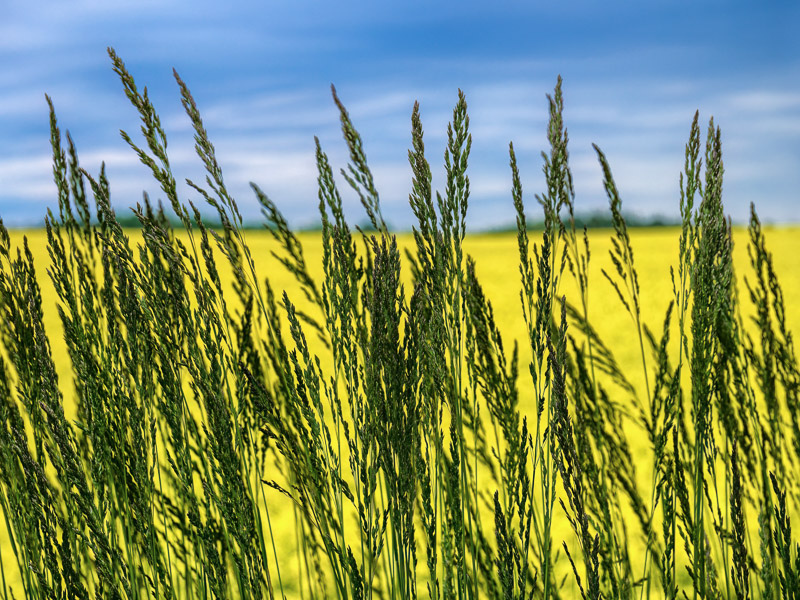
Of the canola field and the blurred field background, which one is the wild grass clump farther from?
the canola field

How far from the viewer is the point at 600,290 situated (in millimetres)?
4625

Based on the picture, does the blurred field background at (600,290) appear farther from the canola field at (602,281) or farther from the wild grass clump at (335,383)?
the wild grass clump at (335,383)


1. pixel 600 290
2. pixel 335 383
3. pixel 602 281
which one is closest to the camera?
pixel 335 383

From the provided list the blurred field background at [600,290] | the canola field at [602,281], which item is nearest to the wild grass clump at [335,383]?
the blurred field background at [600,290]

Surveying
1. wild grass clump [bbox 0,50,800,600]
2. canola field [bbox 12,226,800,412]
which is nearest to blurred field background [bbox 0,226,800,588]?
canola field [bbox 12,226,800,412]

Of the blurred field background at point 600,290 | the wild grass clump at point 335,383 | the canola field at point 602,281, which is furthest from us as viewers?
the canola field at point 602,281

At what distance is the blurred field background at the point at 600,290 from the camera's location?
409 centimetres

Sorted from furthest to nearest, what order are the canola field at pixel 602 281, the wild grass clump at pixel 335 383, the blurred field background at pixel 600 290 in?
the canola field at pixel 602 281
the blurred field background at pixel 600 290
the wild grass clump at pixel 335 383

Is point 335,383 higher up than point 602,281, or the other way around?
point 335,383

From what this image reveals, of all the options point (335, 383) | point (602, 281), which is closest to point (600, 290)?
point (602, 281)

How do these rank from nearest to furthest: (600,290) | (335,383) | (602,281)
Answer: (335,383) → (600,290) → (602,281)

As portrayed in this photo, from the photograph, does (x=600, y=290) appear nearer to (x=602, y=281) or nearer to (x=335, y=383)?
(x=602, y=281)

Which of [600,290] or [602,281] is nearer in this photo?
[600,290]

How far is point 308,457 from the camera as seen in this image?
1414mm
